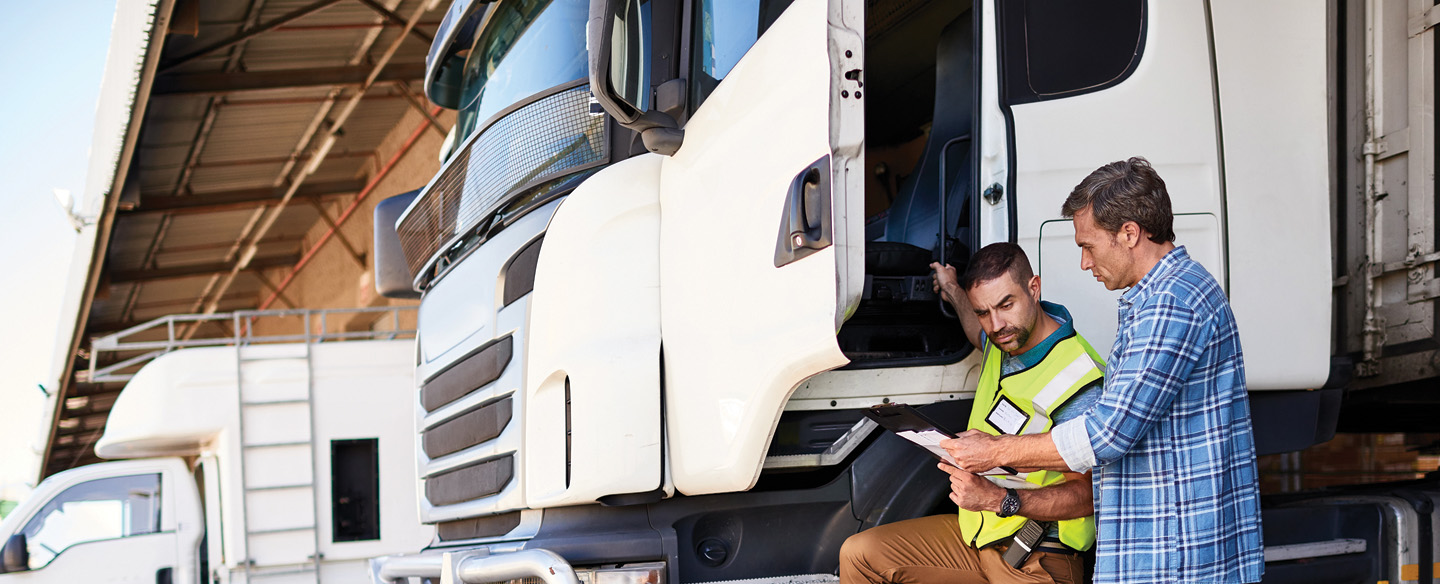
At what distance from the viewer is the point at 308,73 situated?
12.1m

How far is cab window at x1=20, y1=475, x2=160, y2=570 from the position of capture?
24.4 feet

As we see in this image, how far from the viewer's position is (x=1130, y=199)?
2264 mm

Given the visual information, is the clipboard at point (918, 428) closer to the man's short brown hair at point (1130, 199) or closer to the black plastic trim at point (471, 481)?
the man's short brown hair at point (1130, 199)

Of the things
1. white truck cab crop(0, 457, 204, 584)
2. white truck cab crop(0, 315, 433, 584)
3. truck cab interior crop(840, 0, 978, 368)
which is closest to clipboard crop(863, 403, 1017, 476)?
truck cab interior crop(840, 0, 978, 368)

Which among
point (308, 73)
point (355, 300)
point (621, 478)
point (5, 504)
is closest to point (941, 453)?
point (621, 478)

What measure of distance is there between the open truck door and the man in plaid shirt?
0.43 meters

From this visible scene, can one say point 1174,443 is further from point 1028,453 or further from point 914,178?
point 914,178

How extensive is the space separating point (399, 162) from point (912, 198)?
12970 mm

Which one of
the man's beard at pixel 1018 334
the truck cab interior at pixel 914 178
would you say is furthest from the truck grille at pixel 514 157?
the man's beard at pixel 1018 334

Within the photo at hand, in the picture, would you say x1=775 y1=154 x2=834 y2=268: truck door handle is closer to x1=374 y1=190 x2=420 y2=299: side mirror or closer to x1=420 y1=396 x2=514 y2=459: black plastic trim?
x1=420 y1=396 x2=514 y2=459: black plastic trim

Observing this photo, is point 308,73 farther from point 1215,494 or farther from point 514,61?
point 1215,494

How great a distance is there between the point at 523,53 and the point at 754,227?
1.34m

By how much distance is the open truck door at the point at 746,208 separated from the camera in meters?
2.37

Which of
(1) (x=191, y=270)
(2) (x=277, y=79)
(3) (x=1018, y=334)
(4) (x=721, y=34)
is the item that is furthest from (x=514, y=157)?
(1) (x=191, y=270)
